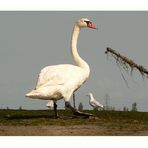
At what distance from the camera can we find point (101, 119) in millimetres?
16000

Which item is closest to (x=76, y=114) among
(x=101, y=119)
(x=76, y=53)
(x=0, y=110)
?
(x=101, y=119)

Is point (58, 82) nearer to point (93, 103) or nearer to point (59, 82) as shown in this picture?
point (59, 82)

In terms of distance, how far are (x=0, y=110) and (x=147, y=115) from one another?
4.53 meters

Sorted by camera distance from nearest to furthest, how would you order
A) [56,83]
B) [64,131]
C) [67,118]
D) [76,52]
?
[64,131] → [56,83] → [67,118] → [76,52]

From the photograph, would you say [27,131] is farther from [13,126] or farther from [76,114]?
[76,114]

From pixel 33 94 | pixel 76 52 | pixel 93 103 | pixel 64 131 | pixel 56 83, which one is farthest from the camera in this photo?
pixel 93 103

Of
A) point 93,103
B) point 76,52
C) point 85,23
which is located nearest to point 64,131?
point 76,52

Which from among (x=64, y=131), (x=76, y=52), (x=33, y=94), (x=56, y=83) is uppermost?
(x=76, y=52)

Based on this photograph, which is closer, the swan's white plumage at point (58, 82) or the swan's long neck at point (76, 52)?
the swan's white plumage at point (58, 82)

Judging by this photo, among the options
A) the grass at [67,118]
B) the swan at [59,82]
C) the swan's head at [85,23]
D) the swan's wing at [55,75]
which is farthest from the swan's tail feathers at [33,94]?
the swan's head at [85,23]

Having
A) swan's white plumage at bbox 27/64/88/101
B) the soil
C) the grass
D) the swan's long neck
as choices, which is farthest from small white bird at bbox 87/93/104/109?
the soil

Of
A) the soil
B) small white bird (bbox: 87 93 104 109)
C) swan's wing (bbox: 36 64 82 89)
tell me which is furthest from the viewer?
small white bird (bbox: 87 93 104 109)

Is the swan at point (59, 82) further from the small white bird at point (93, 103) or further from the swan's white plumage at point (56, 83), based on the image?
the small white bird at point (93, 103)

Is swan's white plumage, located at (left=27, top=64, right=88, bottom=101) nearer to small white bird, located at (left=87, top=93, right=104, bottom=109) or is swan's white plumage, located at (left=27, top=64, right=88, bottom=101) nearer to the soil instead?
the soil
